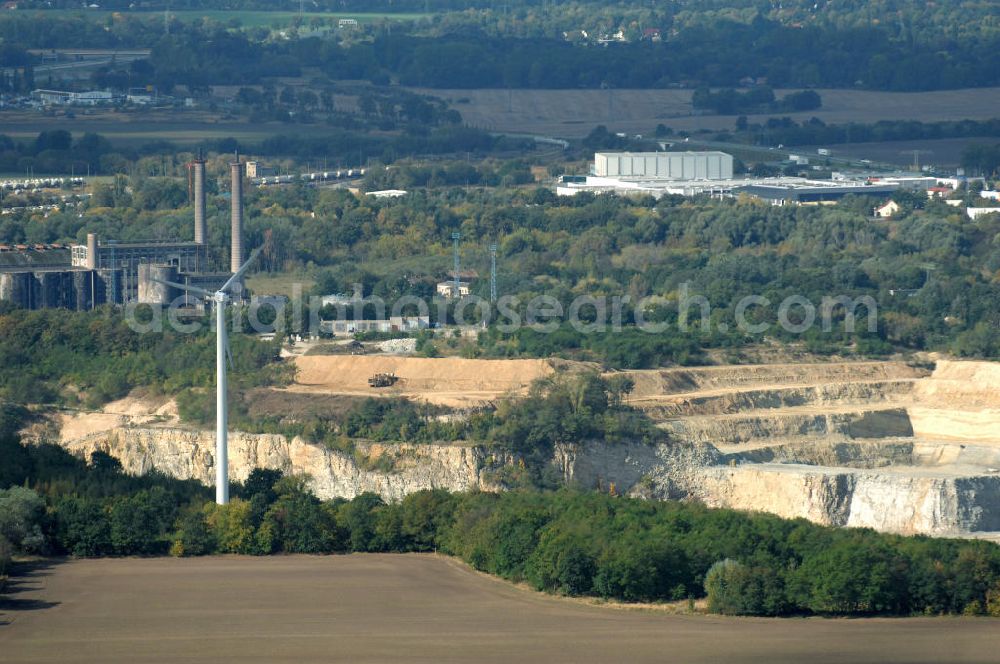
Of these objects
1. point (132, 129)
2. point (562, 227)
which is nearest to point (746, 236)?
point (562, 227)

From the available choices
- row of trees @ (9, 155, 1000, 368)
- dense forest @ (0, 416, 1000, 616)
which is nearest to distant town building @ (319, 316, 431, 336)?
row of trees @ (9, 155, 1000, 368)

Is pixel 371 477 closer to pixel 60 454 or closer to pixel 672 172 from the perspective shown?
pixel 60 454

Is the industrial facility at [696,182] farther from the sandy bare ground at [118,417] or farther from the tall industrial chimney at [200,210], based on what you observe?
the sandy bare ground at [118,417]

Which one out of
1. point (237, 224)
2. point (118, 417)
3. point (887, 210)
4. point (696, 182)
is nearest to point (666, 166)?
point (696, 182)

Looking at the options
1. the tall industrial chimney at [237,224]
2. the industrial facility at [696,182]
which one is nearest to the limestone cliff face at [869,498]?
the tall industrial chimney at [237,224]

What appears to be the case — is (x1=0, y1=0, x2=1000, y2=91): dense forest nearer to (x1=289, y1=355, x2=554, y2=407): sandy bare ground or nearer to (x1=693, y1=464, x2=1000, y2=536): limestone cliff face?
(x1=289, y1=355, x2=554, y2=407): sandy bare ground

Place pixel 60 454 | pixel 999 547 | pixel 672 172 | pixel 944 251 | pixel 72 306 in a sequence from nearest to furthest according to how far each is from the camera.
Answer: pixel 999 547
pixel 60 454
pixel 72 306
pixel 944 251
pixel 672 172
